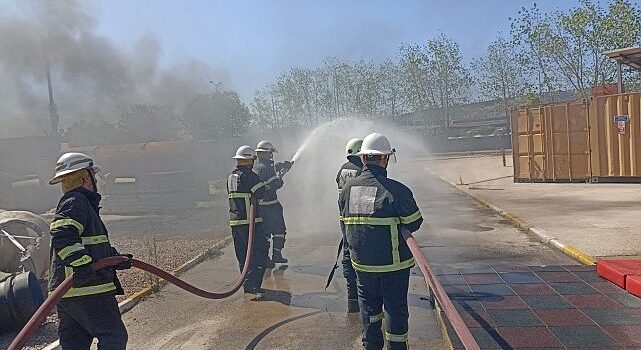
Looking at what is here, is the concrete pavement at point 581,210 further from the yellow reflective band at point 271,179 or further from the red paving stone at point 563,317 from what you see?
the yellow reflective band at point 271,179

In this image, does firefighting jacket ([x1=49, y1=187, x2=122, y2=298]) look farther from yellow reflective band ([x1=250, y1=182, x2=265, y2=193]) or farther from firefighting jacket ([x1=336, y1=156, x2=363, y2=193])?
yellow reflective band ([x1=250, y1=182, x2=265, y2=193])

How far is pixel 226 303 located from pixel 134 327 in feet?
3.53

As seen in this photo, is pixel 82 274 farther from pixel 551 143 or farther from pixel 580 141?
pixel 551 143

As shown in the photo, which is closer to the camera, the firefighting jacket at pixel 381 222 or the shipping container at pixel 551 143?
the firefighting jacket at pixel 381 222

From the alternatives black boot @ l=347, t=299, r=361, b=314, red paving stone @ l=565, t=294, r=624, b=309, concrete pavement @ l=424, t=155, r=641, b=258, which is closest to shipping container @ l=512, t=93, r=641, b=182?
concrete pavement @ l=424, t=155, r=641, b=258

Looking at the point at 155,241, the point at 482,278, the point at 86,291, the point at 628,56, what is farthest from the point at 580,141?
the point at 86,291

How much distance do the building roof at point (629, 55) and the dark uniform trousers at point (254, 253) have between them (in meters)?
11.6

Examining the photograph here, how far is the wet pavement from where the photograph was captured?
5254 millimetres

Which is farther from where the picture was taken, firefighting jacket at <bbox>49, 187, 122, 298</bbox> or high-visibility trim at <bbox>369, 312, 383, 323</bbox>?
high-visibility trim at <bbox>369, 312, 383, 323</bbox>

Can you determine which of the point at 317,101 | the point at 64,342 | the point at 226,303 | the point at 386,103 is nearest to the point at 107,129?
the point at 317,101

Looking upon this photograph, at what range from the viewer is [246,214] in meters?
6.91

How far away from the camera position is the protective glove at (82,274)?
367cm

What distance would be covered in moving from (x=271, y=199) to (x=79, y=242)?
439 centimetres

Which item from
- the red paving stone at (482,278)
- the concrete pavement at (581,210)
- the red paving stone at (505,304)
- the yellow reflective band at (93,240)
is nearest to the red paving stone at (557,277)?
the red paving stone at (482,278)
